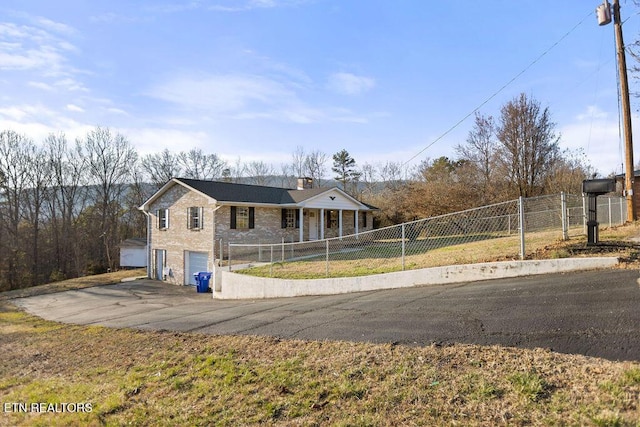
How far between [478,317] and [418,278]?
3.27 m

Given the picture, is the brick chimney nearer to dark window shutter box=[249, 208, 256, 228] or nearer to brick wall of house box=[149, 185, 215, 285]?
dark window shutter box=[249, 208, 256, 228]

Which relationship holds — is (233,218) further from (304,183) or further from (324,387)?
(324,387)

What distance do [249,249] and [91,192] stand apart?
2969cm

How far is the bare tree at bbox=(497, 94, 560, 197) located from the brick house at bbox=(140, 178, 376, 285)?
10.3 metres

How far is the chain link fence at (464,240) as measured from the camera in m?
9.82

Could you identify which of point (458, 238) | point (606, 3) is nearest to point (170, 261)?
point (458, 238)

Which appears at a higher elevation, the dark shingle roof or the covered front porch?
the dark shingle roof

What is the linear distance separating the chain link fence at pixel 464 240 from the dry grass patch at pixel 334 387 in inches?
186

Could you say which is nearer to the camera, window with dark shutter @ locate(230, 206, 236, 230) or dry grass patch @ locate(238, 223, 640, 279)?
dry grass patch @ locate(238, 223, 640, 279)

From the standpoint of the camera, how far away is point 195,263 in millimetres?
21109

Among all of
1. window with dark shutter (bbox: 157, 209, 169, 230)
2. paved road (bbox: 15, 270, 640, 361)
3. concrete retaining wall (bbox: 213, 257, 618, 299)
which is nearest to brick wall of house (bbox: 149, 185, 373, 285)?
window with dark shutter (bbox: 157, 209, 169, 230)

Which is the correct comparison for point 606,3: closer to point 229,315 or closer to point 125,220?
point 229,315

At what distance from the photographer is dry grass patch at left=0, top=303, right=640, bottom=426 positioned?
308cm

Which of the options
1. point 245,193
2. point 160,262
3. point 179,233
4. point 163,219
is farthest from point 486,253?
point 160,262
